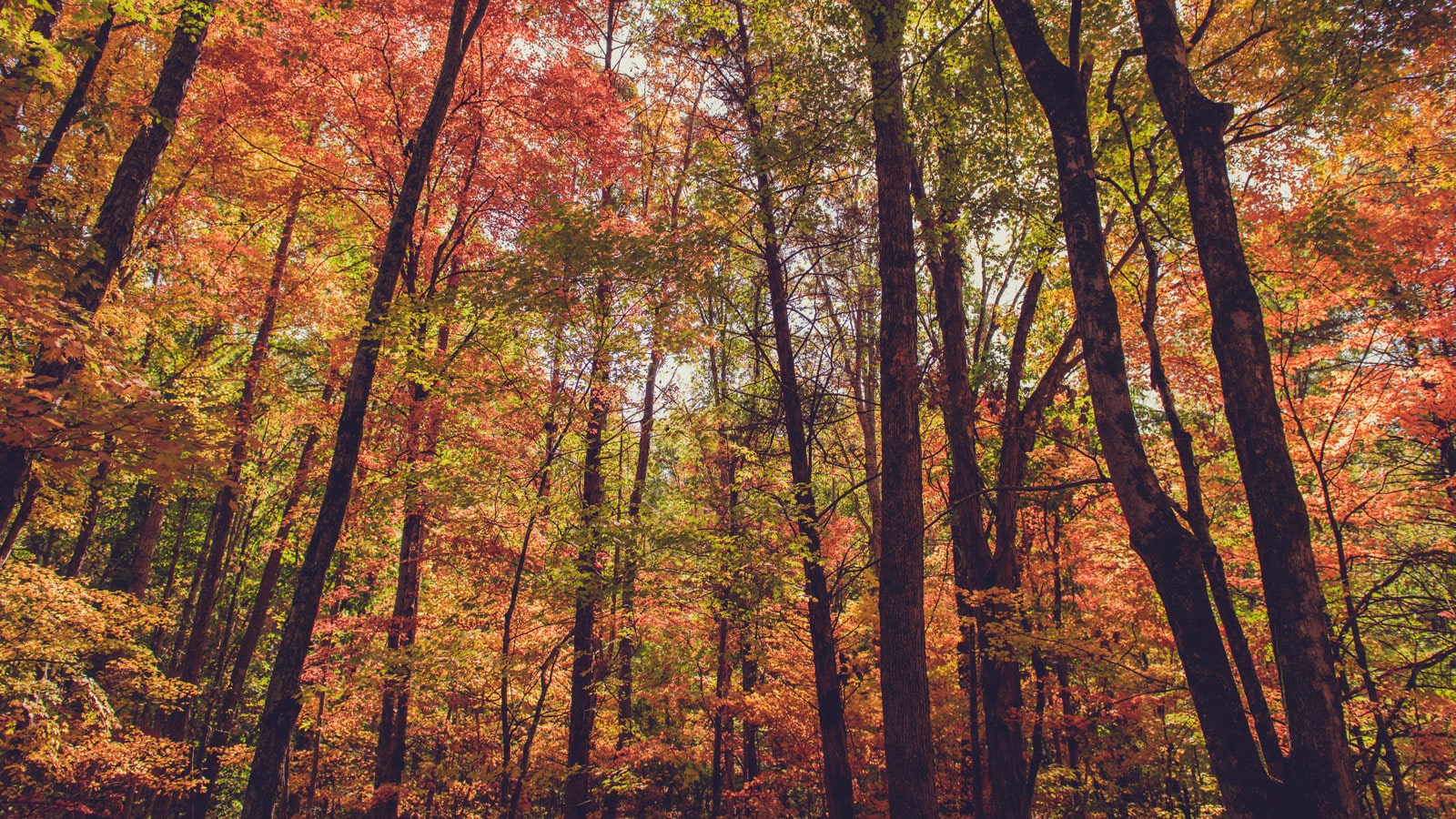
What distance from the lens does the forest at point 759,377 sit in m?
4.05

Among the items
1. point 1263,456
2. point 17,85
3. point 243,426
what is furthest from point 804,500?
point 243,426

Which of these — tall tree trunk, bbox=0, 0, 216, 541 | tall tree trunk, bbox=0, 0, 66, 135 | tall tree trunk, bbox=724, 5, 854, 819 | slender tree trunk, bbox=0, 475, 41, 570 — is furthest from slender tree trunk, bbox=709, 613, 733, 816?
slender tree trunk, bbox=0, 475, 41, 570

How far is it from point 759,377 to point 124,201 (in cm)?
945

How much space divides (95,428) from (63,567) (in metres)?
22.4

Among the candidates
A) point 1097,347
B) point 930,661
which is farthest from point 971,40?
point 930,661

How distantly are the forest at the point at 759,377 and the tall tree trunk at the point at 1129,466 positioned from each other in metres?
0.02

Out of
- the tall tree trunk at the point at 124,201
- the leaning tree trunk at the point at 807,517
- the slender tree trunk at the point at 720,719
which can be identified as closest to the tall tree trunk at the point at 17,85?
the tall tree trunk at the point at 124,201

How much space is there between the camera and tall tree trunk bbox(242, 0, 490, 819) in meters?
4.82

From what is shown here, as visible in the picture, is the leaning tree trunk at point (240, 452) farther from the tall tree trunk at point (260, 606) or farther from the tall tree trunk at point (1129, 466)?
the tall tree trunk at point (1129, 466)

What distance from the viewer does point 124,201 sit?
5926 mm

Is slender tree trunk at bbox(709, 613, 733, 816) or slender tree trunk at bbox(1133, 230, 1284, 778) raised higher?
slender tree trunk at bbox(1133, 230, 1284, 778)

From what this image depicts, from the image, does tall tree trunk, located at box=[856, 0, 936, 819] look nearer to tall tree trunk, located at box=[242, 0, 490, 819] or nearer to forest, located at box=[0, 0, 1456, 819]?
forest, located at box=[0, 0, 1456, 819]

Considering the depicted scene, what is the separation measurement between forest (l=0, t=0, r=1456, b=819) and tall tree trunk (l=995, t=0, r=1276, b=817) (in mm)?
20

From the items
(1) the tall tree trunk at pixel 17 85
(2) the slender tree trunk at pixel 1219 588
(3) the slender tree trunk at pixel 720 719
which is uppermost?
(1) the tall tree trunk at pixel 17 85
